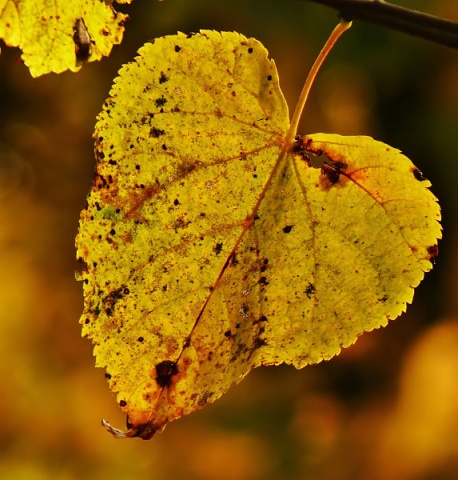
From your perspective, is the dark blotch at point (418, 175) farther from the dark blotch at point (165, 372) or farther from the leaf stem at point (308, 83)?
the dark blotch at point (165, 372)

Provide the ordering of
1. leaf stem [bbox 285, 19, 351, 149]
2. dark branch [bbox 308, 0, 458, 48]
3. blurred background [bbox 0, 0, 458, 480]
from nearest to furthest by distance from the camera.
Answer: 1. dark branch [bbox 308, 0, 458, 48]
2. leaf stem [bbox 285, 19, 351, 149]
3. blurred background [bbox 0, 0, 458, 480]

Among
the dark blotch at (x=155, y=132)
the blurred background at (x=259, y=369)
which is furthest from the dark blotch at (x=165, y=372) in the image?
the blurred background at (x=259, y=369)

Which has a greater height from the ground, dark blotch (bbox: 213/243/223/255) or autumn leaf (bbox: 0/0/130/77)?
autumn leaf (bbox: 0/0/130/77)

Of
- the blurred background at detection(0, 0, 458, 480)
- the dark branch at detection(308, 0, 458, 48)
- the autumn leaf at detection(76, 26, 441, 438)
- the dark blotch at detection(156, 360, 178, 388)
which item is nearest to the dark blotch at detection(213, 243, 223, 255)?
the autumn leaf at detection(76, 26, 441, 438)

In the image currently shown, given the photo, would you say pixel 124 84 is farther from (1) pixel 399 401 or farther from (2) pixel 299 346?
(1) pixel 399 401

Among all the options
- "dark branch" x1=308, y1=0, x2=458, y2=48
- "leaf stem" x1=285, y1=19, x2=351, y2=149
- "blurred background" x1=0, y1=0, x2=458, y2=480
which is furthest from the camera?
"blurred background" x1=0, y1=0, x2=458, y2=480

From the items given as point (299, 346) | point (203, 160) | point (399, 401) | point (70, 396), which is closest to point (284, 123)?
point (203, 160)

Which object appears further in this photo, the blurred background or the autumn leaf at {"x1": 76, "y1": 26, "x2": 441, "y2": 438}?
the blurred background

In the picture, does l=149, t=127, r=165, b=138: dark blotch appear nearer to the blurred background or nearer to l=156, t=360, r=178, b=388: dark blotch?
l=156, t=360, r=178, b=388: dark blotch
